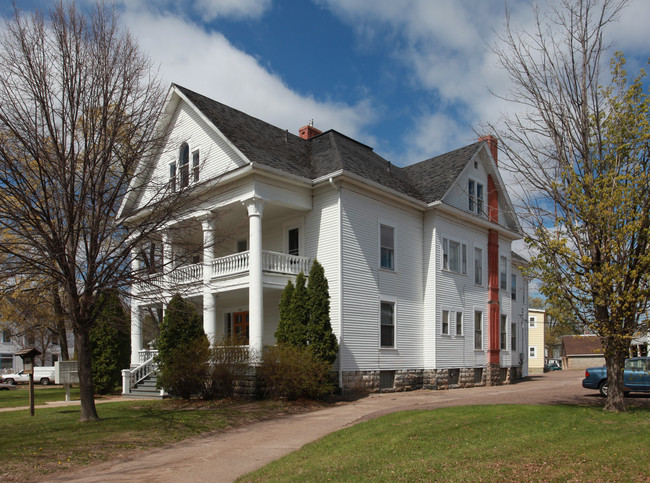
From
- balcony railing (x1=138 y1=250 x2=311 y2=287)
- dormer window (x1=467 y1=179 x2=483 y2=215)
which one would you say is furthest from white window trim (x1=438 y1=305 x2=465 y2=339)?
balcony railing (x1=138 y1=250 x2=311 y2=287)

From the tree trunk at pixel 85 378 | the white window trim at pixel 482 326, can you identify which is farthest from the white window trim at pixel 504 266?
the tree trunk at pixel 85 378

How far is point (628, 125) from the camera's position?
513 inches

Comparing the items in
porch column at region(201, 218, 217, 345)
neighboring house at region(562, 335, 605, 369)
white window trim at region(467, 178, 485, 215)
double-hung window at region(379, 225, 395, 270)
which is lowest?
neighboring house at region(562, 335, 605, 369)

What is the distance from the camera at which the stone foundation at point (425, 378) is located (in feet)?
65.8

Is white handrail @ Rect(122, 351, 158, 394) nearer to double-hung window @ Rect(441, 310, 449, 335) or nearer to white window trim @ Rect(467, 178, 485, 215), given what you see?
double-hung window @ Rect(441, 310, 449, 335)

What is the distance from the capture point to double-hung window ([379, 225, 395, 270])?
2208cm

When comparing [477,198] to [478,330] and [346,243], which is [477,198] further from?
[346,243]

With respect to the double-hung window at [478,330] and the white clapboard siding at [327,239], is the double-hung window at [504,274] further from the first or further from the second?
the white clapboard siding at [327,239]

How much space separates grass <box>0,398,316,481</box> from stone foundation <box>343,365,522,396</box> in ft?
13.7

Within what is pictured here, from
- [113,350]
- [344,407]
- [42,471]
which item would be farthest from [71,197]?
[113,350]

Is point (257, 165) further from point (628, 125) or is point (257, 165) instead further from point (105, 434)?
point (628, 125)

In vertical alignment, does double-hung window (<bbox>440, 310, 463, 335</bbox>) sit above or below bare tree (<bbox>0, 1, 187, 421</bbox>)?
below

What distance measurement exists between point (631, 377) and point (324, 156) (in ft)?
44.2

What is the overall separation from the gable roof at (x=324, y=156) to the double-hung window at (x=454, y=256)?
2270mm
